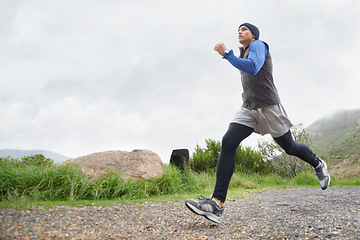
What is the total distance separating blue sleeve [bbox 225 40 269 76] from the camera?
282 cm

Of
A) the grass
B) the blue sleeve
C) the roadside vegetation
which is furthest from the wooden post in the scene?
the blue sleeve

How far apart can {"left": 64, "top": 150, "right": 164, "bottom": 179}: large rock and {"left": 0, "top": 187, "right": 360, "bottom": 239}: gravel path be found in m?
1.73

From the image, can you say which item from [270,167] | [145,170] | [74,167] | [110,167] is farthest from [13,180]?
[270,167]

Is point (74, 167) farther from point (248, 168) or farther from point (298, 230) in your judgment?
point (248, 168)

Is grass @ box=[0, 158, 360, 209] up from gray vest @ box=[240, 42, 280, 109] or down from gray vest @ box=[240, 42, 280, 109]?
down

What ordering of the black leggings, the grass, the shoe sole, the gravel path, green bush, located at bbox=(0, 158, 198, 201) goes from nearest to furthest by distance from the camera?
1. the gravel path
2. the shoe sole
3. the black leggings
4. the grass
5. green bush, located at bbox=(0, 158, 198, 201)

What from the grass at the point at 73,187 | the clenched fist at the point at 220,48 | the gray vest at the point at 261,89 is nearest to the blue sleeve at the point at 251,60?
the clenched fist at the point at 220,48

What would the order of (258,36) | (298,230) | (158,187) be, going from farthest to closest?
(158,187), (258,36), (298,230)

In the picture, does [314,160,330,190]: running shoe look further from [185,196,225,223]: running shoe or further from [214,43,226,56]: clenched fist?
[214,43,226,56]: clenched fist

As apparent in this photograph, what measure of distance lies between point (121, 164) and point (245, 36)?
358cm

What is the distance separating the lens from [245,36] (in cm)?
337

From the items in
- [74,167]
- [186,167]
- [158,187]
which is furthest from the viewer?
[186,167]

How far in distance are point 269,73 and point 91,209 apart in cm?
268

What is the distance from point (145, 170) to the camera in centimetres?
588
